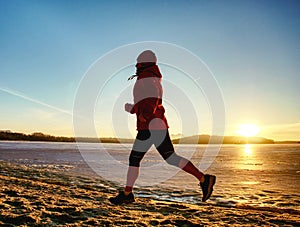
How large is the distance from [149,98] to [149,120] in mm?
337

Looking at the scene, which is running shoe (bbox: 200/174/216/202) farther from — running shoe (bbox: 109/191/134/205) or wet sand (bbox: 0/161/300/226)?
running shoe (bbox: 109/191/134/205)

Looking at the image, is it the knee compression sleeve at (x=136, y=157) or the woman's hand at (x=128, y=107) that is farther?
the knee compression sleeve at (x=136, y=157)

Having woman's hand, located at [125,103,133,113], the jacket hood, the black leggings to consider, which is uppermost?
the jacket hood

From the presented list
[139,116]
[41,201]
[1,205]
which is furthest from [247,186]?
[1,205]

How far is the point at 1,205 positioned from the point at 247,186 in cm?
541

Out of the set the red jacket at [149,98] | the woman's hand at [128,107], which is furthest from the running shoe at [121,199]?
the woman's hand at [128,107]

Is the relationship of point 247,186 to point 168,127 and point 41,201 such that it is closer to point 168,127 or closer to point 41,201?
point 168,127

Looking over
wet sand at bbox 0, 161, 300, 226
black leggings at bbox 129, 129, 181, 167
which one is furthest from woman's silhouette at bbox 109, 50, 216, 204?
wet sand at bbox 0, 161, 300, 226

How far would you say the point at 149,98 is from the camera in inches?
159

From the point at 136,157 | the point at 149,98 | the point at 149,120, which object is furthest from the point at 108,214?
the point at 149,98

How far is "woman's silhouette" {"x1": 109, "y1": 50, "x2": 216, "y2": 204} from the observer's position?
4.07m

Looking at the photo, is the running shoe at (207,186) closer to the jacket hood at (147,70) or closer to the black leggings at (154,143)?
the black leggings at (154,143)

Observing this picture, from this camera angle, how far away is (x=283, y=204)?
4859 millimetres

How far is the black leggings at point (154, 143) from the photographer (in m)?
4.22
